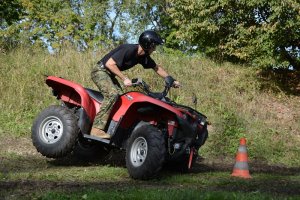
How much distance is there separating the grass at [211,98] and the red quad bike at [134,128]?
281cm

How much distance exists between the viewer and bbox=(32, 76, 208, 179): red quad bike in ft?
22.7

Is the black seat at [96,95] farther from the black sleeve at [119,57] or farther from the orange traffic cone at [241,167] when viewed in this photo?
the orange traffic cone at [241,167]

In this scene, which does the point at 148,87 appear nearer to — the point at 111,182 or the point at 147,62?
the point at 147,62


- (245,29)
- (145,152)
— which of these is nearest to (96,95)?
(145,152)

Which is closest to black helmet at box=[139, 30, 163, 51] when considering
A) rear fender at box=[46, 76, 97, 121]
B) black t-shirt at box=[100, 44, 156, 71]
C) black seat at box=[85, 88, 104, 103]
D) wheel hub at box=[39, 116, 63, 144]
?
black t-shirt at box=[100, 44, 156, 71]

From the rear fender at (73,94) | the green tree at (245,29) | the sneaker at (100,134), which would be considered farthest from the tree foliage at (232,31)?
the sneaker at (100,134)

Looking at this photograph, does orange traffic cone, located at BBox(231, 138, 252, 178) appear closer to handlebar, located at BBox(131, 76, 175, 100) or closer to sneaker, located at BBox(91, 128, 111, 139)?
handlebar, located at BBox(131, 76, 175, 100)

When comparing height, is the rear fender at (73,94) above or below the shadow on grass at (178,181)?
above

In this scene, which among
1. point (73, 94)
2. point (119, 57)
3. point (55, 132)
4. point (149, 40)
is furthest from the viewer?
point (73, 94)

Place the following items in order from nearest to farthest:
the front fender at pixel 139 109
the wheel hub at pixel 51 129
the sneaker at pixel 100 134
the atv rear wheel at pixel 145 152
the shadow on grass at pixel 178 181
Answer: the shadow on grass at pixel 178 181, the atv rear wheel at pixel 145 152, the front fender at pixel 139 109, the sneaker at pixel 100 134, the wheel hub at pixel 51 129

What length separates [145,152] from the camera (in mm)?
6969

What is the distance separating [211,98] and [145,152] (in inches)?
288

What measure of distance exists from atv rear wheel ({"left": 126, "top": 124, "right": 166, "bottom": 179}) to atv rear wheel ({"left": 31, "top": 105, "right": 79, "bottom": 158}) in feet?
3.40

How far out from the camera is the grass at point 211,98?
11242mm
